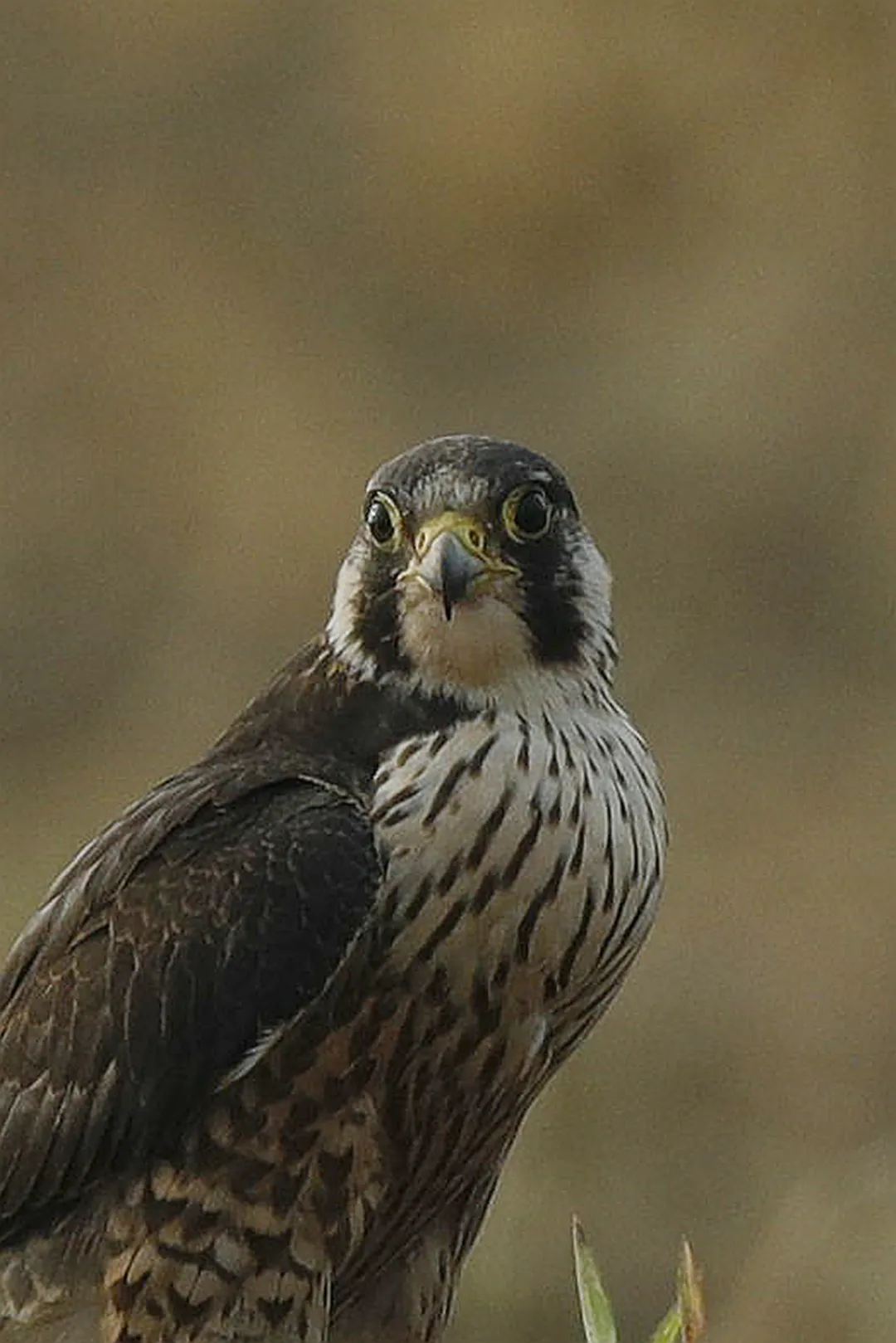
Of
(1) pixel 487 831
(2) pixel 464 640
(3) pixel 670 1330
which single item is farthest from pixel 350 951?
(3) pixel 670 1330

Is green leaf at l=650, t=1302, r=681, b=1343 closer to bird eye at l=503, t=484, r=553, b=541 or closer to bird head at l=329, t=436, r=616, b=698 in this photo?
bird head at l=329, t=436, r=616, b=698

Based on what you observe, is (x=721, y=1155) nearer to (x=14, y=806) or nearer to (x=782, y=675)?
(x=782, y=675)

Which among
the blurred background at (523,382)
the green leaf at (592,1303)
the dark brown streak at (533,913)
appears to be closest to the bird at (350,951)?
the dark brown streak at (533,913)

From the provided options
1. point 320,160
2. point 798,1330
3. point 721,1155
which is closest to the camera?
point 798,1330

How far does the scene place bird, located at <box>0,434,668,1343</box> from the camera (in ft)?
9.44

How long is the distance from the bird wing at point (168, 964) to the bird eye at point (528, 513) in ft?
0.96

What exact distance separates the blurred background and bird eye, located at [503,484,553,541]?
15.0 feet

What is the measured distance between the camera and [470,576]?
9.54 ft

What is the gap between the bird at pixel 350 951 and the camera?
2877 mm

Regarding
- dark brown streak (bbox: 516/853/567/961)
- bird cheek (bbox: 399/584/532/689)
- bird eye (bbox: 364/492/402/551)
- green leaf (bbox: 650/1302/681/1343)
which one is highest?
bird eye (bbox: 364/492/402/551)

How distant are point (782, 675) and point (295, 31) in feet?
7.57

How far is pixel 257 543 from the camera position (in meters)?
8.52

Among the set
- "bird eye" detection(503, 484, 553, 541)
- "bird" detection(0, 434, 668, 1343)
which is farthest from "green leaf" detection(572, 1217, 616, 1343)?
"bird eye" detection(503, 484, 553, 541)

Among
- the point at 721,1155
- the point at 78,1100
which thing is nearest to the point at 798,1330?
the point at 721,1155
